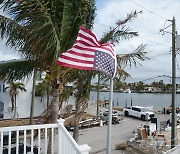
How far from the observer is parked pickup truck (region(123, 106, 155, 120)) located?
33.9 m

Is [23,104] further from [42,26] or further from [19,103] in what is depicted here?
[42,26]

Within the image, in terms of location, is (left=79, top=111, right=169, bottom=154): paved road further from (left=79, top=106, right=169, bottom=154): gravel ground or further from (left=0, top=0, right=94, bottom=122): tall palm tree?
(left=0, top=0, right=94, bottom=122): tall palm tree

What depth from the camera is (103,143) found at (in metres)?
21.1

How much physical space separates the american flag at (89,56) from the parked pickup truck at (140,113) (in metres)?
29.4

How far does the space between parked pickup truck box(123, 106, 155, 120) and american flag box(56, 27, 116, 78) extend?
29381 mm

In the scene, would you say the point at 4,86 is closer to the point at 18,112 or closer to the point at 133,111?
the point at 18,112

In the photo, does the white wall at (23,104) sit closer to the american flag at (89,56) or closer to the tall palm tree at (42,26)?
the tall palm tree at (42,26)

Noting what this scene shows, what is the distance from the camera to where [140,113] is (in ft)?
116

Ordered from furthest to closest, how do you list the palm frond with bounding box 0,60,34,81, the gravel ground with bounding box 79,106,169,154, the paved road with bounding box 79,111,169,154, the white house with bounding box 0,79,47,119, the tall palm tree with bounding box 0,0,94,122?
the white house with bounding box 0,79,47,119
the paved road with bounding box 79,111,169,154
the gravel ground with bounding box 79,106,169,154
the palm frond with bounding box 0,60,34,81
the tall palm tree with bounding box 0,0,94,122

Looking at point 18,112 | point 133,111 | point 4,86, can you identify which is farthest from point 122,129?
point 4,86

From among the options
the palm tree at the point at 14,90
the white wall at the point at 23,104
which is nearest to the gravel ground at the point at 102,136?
the white wall at the point at 23,104

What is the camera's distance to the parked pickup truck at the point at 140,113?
33906mm

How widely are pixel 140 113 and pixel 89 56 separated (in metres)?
30.9

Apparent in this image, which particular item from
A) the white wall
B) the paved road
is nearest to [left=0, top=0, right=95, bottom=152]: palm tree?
the paved road
